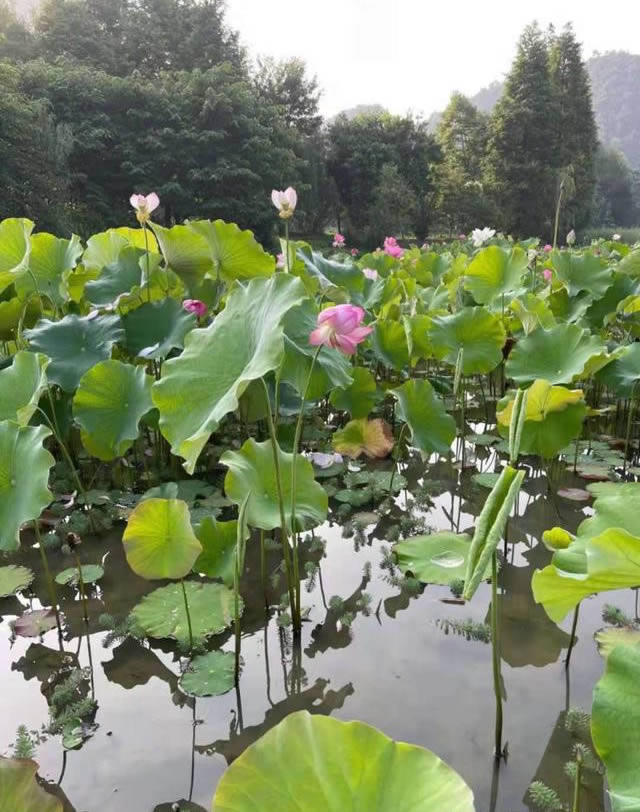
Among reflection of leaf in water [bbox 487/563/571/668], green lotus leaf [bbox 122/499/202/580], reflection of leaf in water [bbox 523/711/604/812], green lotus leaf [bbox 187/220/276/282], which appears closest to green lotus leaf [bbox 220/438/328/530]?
green lotus leaf [bbox 122/499/202/580]

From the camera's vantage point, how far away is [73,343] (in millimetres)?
Answer: 1961

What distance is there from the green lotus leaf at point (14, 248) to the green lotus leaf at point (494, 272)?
173 centimetres

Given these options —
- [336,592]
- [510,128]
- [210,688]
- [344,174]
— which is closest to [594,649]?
[336,592]

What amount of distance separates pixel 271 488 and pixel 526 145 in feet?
89.2

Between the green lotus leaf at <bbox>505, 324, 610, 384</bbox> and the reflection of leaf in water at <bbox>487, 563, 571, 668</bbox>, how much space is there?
2.61 feet

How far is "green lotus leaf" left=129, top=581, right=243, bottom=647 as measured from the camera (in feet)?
4.43

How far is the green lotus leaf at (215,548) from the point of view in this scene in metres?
1.37

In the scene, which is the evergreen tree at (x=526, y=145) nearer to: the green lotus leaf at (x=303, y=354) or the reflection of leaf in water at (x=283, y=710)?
the green lotus leaf at (x=303, y=354)

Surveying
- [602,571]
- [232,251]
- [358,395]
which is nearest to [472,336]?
[358,395]

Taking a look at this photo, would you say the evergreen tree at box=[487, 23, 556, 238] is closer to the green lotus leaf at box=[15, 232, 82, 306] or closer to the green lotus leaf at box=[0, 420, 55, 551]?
the green lotus leaf at box=[15, 232, 82, 306]

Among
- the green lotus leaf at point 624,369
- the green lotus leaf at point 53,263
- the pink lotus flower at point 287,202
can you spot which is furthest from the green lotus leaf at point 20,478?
the green lotus leaf at point 624,369

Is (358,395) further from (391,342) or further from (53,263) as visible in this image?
(53,263)

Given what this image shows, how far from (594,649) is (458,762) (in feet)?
1.47

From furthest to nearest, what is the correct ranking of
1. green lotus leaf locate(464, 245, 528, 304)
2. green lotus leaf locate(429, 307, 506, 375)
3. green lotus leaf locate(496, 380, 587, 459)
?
1. green lotus leaf locate(464, 245, 528, 304)
2. green lotus leaf locate(429, 307, 506, 375)
3. green lotus leaf locate(496, 380, 587, 459)
